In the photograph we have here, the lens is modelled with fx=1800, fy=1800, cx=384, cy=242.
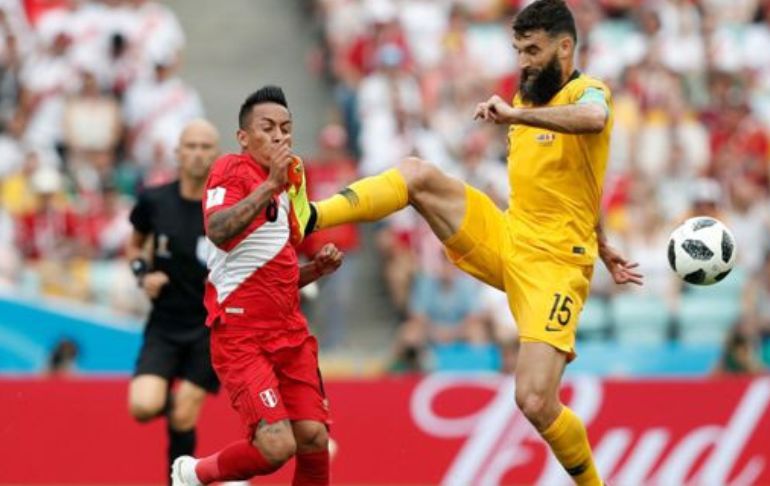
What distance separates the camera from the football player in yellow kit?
9867mm

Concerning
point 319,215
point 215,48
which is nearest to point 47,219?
point 215,48

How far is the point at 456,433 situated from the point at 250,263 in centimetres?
599

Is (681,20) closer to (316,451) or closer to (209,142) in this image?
(209,142)

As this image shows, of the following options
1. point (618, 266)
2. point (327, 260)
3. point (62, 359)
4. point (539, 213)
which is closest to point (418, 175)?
point (539, 213)

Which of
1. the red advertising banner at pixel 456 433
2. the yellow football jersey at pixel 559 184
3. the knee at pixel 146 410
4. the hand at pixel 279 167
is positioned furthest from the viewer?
the red advertising banner at pixel 456 433

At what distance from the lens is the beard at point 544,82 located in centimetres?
995

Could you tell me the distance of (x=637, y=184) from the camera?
58.4ft

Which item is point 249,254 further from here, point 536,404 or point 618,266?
point 618,266

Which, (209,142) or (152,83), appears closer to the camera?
(209,142)

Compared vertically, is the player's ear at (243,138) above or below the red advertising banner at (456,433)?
above

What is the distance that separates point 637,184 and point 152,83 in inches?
195

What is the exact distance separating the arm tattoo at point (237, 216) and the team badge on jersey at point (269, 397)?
0.82m

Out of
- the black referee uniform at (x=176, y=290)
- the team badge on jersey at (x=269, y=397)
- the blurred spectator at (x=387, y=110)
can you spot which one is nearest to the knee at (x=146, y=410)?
the black referee uniform at (x=176, y=290)

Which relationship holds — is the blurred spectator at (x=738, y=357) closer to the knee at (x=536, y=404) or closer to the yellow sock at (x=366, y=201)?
the knee at (x=536, y=404)
